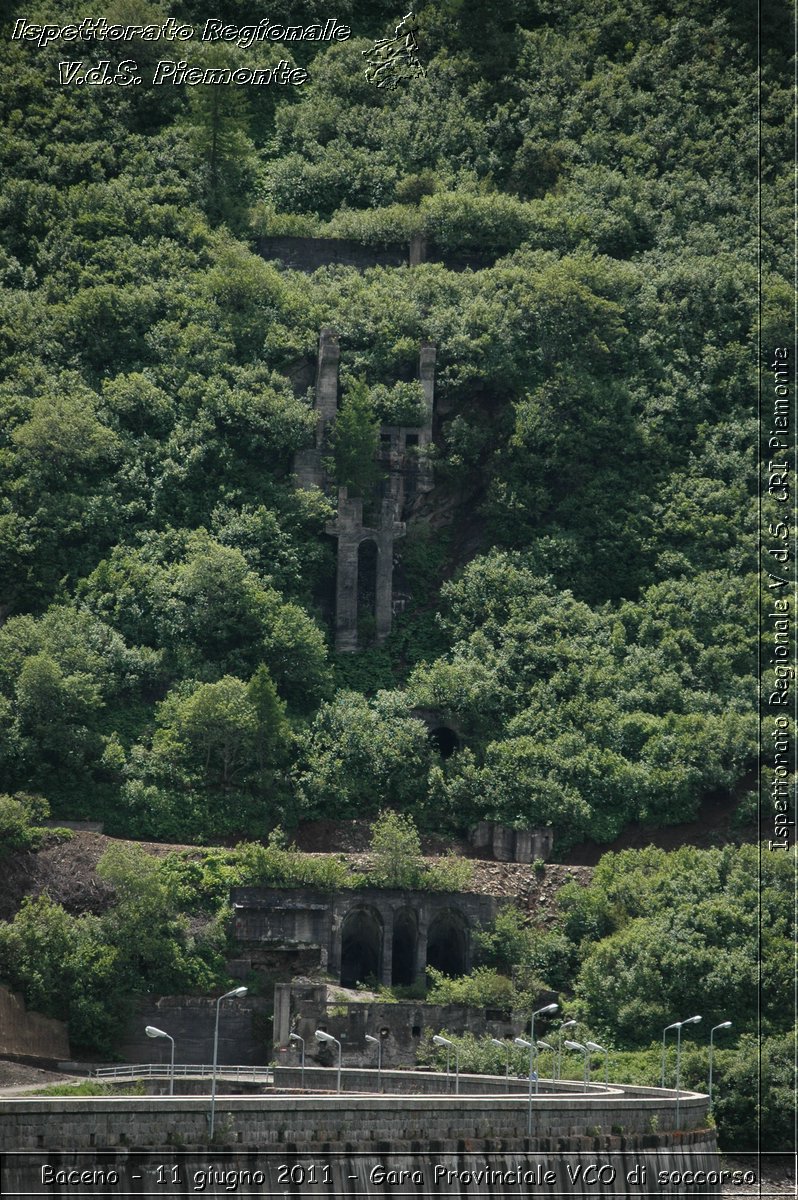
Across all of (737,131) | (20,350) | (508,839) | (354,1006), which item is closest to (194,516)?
(20,350)

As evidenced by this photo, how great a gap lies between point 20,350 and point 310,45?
31311 millimetres

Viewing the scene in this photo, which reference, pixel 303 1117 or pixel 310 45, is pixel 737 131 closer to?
pixel 310 45

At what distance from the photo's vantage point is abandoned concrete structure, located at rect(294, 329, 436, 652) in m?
110

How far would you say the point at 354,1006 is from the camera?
90.0m

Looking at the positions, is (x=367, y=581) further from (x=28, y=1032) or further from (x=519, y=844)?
(x=28, y=1032)

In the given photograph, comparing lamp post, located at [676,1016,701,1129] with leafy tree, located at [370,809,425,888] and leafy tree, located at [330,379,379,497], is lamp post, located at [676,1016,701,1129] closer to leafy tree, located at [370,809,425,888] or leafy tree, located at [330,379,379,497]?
leafy tree, located at [370,809,425,888]

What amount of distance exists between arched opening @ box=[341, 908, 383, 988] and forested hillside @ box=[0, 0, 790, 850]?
546cm

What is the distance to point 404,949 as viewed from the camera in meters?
98.0

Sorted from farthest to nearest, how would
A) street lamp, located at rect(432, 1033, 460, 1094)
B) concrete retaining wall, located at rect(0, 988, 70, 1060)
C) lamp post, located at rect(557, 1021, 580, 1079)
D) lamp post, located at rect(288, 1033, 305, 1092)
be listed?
concrete retaining wall, located at rect(0, 988, 70, 1060) < lamp post, located at rect(557, 1021, 580, 1079) < lamp post, located at rect(288, 1033, 305, 1092) < street lamp, located at rect(432, 1033, 460, 1094)

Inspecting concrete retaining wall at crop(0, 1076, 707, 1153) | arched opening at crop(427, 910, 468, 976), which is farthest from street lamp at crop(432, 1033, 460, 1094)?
arched opening at crop(427, 910, 468, 976)

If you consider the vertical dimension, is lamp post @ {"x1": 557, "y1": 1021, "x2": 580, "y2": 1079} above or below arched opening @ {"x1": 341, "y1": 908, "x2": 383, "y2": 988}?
below

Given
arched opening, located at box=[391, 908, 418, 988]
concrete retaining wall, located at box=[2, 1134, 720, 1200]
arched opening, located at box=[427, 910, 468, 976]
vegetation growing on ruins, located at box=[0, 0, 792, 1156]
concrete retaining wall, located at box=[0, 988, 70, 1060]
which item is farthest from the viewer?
arched opening, located at box=[427, 910, 468, 976]

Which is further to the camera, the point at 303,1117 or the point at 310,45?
the point at 310,45

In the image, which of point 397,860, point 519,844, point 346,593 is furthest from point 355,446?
point 397,860
